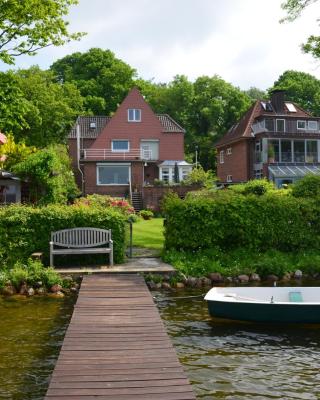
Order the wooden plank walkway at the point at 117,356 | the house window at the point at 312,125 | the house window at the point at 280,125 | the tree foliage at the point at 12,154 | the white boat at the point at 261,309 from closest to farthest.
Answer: the wooden plank walkway at the point at 117,356
the white boat at the point at 261,309
the tree foliage at the point at 12,154
the house window at the point at 280,125
the house window at the point at 312,125

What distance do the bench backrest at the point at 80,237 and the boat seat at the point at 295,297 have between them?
6682 mm

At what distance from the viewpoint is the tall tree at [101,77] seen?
2586 inches

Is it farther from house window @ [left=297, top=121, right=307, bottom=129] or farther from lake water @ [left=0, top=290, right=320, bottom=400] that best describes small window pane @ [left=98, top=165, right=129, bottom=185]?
lake water @ [left=0, top=290, right=320, bottom=400]

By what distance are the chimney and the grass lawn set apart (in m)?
28.8

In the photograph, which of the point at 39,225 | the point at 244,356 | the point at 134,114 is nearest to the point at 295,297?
the point at 244,356

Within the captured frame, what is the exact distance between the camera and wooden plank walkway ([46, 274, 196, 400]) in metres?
6.70

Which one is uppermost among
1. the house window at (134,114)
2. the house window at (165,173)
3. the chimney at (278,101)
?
the chimney at (278,101)

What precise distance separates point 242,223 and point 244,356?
8979mm

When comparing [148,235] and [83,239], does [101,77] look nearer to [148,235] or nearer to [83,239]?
[148,235]

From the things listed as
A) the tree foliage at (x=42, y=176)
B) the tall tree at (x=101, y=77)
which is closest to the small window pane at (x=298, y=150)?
the tall tree at (x=101, y=77)

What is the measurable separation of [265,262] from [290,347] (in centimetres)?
731

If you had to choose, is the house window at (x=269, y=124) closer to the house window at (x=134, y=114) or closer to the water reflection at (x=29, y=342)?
the house window at (x=134, y=114)

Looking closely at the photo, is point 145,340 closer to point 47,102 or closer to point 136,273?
point 136,273

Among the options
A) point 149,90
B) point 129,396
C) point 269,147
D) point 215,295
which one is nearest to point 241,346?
point 215,295
